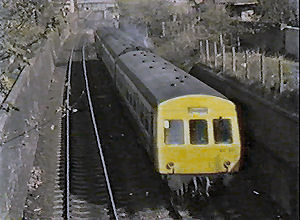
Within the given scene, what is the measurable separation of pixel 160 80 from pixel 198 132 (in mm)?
2253

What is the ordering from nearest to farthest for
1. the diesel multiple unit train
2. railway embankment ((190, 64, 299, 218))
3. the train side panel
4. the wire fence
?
railway embankment ((190, 64, 299, 218)) < the diesel multiple unit train < the train side panel < the wire fence

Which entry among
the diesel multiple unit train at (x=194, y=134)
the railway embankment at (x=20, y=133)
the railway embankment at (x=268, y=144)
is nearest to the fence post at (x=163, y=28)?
the railway embankment at (x=20, y=133)

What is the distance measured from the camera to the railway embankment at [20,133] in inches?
440

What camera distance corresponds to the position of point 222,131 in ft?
38.9

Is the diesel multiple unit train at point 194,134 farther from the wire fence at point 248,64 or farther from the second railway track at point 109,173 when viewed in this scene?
the wire fence at point 248,64

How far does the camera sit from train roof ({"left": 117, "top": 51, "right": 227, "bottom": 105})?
12.2 m

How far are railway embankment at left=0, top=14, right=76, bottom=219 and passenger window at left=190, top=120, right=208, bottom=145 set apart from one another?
12.2 ft

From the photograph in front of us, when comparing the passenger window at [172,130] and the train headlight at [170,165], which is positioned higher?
the passenger window at [172,130]

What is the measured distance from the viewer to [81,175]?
14117 mm

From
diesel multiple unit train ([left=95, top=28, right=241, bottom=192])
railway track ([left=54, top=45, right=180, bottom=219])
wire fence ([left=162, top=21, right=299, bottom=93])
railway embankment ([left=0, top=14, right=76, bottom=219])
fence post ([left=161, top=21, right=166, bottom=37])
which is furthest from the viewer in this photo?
fence post ([left=161, top=21, right=166, bottom=37])

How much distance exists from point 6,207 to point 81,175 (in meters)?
3.56

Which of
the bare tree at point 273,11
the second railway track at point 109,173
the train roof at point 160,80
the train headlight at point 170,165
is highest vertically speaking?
the bare tree at point 273,11

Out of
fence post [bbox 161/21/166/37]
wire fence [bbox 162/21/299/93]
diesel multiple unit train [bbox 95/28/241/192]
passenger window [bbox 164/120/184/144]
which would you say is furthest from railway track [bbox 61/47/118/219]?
fence post [bbox 161/21/166/37]

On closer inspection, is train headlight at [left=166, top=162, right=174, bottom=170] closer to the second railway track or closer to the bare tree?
the second railway track
